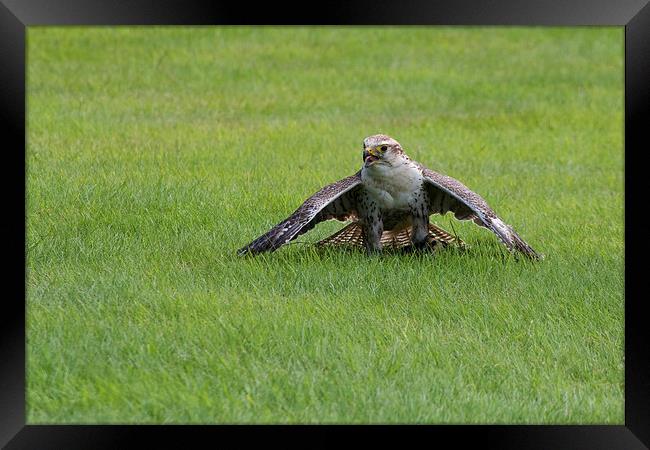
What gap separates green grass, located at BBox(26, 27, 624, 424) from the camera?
644 cm

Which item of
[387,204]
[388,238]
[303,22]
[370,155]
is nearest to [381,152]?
[370,155]

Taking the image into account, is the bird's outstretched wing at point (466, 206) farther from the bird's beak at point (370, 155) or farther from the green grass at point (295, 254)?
the bird's beak at point (370, 155)

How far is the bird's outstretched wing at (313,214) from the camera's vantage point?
8500mm

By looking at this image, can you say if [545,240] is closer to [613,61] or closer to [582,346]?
[582,346]

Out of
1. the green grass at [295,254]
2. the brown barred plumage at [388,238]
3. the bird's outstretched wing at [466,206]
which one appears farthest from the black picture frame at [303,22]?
the brown barred plumage at [388,238]

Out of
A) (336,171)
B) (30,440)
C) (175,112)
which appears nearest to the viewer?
(30,440)

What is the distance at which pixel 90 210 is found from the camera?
1022 cm

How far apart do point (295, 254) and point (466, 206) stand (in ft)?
4.54

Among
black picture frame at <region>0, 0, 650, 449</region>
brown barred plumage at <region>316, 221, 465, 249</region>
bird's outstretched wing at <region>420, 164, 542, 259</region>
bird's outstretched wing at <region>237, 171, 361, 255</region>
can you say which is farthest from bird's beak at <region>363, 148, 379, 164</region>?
black picture frame at <region>0, 0, 650, 449</region>

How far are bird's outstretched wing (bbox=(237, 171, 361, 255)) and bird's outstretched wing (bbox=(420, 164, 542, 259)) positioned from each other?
613 mm

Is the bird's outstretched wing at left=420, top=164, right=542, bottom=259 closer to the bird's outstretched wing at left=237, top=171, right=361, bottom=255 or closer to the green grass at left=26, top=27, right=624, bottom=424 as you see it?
the green grass at left=26, top=27, right=624, bottom=424

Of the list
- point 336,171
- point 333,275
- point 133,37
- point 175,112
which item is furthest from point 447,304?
point 133,37

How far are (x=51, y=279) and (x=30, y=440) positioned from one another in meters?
2.99

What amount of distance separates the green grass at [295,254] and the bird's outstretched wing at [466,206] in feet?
0.73
